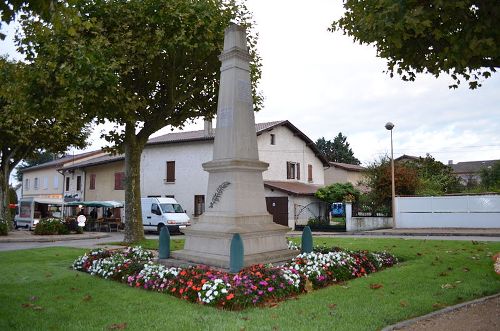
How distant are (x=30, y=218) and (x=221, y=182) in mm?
27515

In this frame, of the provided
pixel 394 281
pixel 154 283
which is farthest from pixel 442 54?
pixel 154 283

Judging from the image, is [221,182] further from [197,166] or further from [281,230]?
[197,166]

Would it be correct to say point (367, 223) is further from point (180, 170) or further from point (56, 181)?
point (56, 181)

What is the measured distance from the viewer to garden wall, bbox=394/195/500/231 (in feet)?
78.3

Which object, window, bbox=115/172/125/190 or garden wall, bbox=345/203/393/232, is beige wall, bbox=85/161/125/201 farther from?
garden wall, bbox=345/203/393/232

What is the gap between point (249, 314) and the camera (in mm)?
5965

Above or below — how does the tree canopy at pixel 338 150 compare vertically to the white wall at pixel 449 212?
above

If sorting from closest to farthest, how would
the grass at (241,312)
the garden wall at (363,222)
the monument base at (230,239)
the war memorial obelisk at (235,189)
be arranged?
the grass at (241,312)
the monument base at (230,239)
the war memorial obelisk at (235,189)
the garden wall at (363,222)

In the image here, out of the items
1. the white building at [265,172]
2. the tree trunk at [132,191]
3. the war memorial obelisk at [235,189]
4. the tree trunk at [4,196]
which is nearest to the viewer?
the war memorial obelisk at [235,189]

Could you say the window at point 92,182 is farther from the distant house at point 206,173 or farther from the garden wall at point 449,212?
the garden wall at point 449,212

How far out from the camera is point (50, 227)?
85.0 ft

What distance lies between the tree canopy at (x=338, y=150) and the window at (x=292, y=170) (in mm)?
42050

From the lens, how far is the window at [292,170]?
34.2 metres

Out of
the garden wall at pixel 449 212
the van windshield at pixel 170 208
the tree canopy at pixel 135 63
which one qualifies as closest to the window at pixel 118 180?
the van windshield at pixel 170 208
